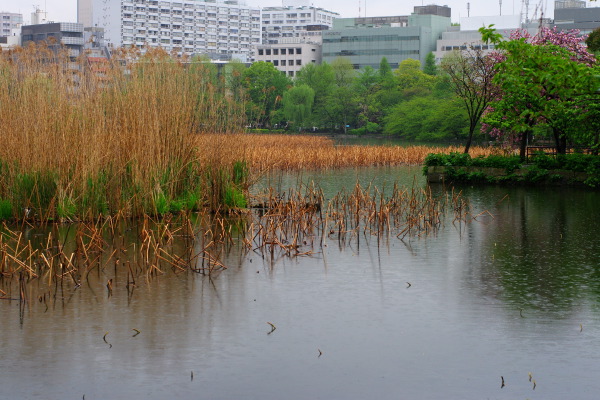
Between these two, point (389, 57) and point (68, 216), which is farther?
point (389, 57)

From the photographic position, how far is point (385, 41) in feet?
438

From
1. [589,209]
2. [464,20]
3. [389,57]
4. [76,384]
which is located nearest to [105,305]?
[76,384]

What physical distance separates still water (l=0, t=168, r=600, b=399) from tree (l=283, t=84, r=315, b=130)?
72.3m

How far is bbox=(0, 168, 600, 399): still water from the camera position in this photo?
692 centimetres

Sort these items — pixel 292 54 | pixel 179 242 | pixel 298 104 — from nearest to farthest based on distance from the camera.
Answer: pixel 179 242, pixel 298 104, pixel 292 54

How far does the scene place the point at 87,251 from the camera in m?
12.2

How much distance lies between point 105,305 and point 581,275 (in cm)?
594

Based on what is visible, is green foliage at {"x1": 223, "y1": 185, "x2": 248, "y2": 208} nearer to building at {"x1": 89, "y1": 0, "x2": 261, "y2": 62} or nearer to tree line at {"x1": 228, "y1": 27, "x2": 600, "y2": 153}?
tree line at {"x1": 228, "y1": 27, "x2": 600, "y2": 153}

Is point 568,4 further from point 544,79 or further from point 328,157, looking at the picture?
point 544,79

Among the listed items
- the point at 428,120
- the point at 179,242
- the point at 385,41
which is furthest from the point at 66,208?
the point at 385,41

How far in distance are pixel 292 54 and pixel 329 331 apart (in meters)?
135

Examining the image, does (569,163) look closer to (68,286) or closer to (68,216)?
(68,216)

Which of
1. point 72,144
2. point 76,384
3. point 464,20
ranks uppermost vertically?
point 464,20

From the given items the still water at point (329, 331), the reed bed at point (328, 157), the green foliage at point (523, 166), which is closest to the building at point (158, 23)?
the reed bed at point (328, 157)
